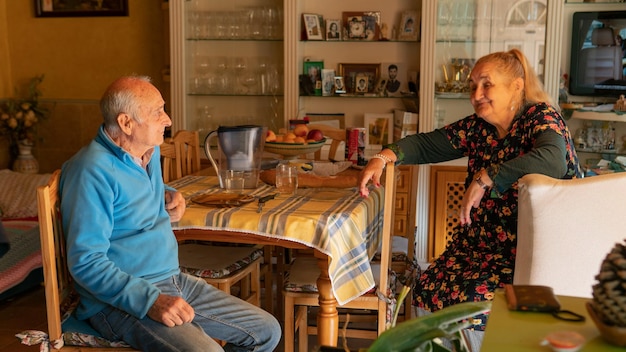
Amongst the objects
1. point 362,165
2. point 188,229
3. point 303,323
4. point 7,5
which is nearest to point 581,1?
point 362,165

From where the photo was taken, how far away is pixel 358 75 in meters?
4.52

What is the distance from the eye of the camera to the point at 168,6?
455 cm

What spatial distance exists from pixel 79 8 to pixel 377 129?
2.10m

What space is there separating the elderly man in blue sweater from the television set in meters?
2.79

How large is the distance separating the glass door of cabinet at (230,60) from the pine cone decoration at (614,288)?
3.54 m

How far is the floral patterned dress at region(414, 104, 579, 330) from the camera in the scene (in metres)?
2.50

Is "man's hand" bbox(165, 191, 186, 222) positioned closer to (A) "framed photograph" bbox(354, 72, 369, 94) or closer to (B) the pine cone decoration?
(B) the pine cone decoration

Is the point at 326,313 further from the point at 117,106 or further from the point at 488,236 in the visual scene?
the point at 117,106

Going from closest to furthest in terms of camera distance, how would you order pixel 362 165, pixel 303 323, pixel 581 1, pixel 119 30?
pixel 303 323 < pixel 362 165 < pixel 581 1 < pixel 119 30

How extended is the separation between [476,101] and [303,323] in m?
1.04

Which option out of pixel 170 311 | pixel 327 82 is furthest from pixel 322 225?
pixel 327 82

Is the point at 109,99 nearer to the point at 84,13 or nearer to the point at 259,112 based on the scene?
the point at 259,112

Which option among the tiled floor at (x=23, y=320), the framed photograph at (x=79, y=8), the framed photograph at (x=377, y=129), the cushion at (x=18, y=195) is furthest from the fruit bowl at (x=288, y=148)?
the framed photograph at (x=79, y=8)

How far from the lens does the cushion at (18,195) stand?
442 centimetres
